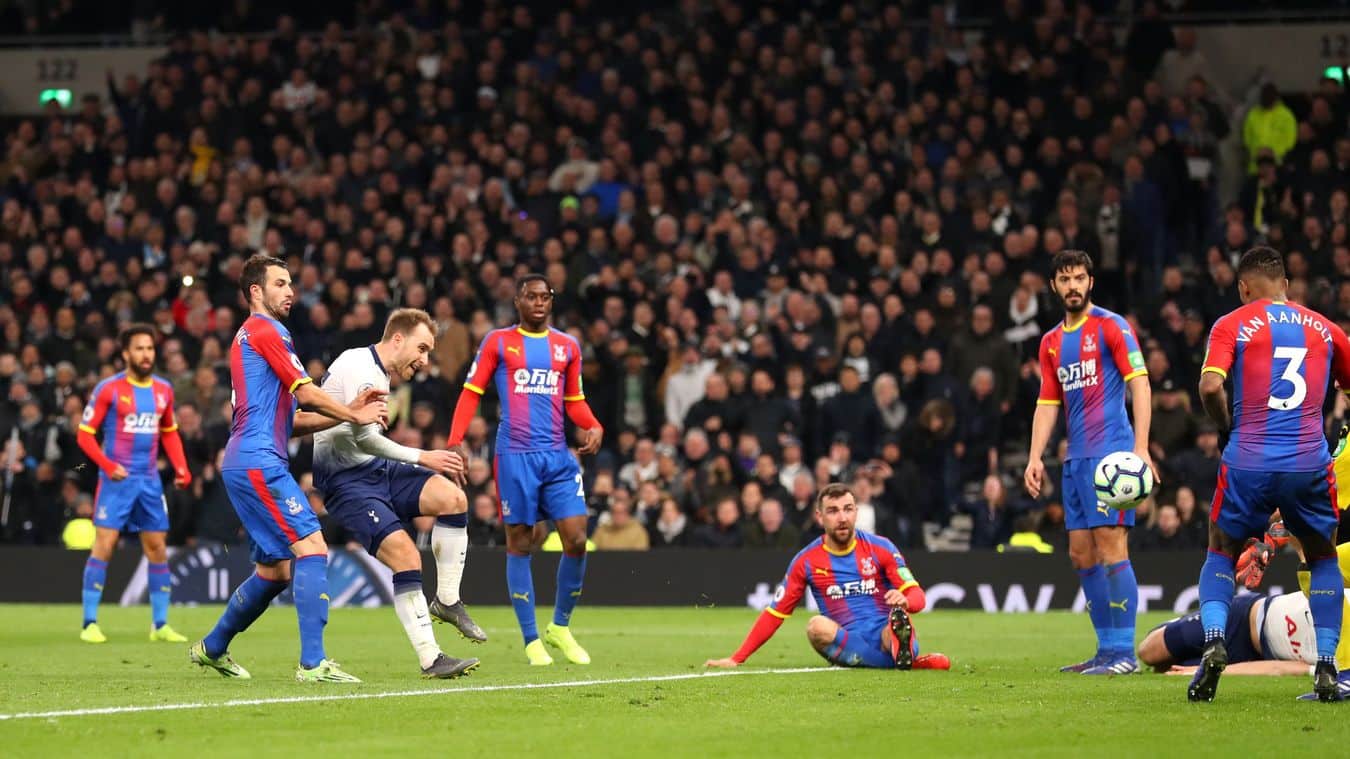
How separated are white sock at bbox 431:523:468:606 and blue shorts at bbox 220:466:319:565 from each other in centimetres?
132

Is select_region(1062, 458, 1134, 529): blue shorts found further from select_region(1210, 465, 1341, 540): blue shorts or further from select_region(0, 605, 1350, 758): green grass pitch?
select_region(1210, 465, 1341, 540): blue shorts

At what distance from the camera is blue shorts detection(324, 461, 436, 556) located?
34.6ft

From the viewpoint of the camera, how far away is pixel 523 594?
40.6 ft

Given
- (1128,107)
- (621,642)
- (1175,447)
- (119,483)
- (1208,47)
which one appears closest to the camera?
(621,642)

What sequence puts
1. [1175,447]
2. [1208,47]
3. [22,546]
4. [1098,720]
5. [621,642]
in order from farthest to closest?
1. [1208,47]
2. [22,546]
3. [1175,447]
4. [621,642]
5. [1098,720]

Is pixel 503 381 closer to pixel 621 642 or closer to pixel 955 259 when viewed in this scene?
pixel 621 642

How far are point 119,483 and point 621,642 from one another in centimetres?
487

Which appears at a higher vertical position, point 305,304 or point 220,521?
point 305,304

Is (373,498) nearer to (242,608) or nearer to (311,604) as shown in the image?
(311,604)

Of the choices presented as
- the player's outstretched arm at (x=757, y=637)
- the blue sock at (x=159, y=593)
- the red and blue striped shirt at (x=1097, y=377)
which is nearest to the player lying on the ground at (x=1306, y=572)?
the red and blue striped shirt at (x=1097, y=377)

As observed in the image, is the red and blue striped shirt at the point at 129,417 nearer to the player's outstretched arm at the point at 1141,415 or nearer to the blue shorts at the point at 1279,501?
the player's outstretched arm at the point at 1141,415

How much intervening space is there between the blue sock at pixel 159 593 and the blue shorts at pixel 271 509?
5.62 m

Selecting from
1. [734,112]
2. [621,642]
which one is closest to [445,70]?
[734,112]

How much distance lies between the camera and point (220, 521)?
22000 mm
